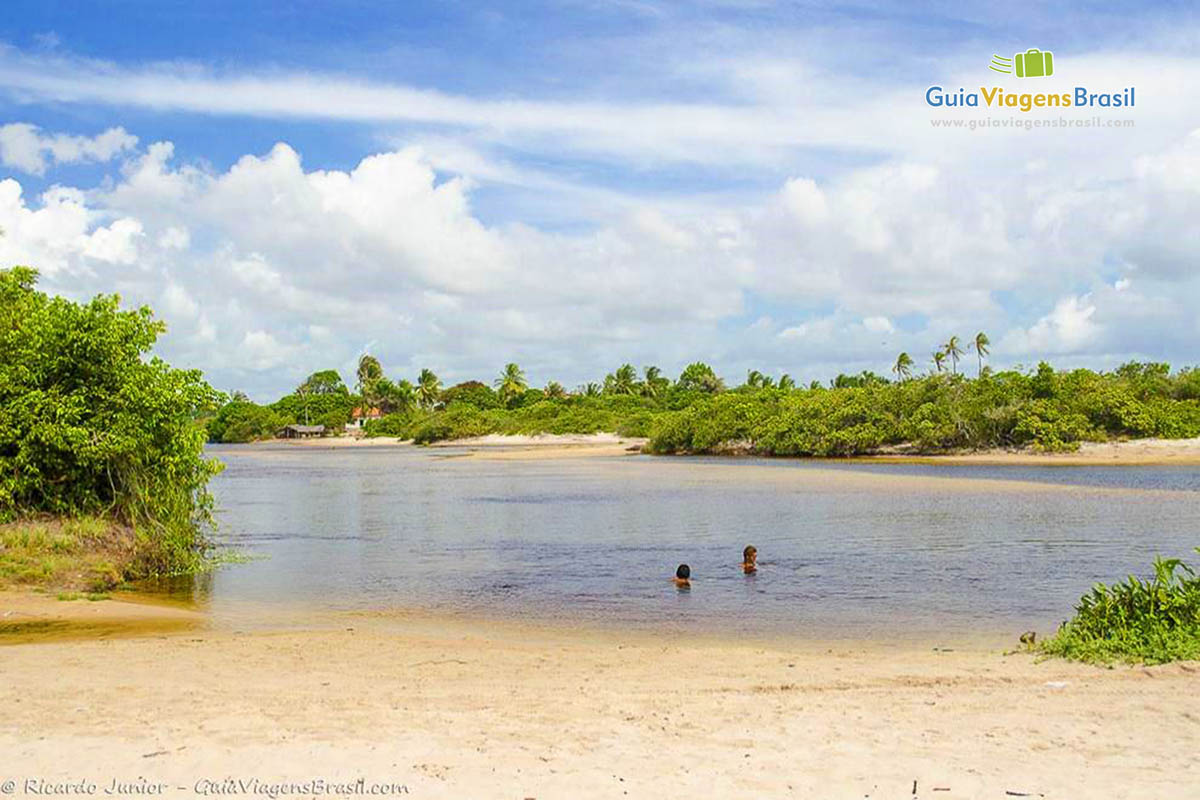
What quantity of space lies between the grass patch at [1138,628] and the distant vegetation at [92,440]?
16178 mm

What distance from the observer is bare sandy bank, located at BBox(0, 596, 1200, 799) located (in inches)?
264

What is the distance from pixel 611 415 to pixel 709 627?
10779cm

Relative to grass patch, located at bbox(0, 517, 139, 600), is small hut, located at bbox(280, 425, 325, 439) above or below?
above

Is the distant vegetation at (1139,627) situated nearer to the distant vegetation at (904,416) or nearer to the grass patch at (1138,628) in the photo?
the grass patch at (1138,628)

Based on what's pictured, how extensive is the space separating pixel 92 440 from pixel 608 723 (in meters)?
14.0

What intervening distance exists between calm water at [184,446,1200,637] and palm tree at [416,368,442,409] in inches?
4294

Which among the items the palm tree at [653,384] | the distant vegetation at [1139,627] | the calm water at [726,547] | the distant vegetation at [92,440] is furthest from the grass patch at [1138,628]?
the palm tree at [653,384]

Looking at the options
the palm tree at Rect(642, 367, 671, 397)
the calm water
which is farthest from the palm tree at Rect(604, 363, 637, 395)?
the calm water

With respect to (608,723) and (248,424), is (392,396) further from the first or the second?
(608,723)

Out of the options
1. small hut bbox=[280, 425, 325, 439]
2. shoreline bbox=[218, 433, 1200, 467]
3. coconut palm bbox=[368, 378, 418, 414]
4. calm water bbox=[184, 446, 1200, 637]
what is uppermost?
coconut palm bbox=[368, 378, 418, 414]

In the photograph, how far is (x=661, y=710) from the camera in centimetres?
873

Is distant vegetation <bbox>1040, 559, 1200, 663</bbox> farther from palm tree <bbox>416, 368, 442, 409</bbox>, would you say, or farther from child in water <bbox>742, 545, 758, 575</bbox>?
palm tree <bbox>416, 368, 442, 409</bbox>

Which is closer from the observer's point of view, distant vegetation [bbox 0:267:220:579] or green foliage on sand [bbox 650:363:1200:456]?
distant vegetation [bbox 0:267:220:579]

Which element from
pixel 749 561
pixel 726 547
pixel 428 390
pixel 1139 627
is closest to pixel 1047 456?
pixel 726 547
